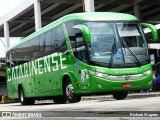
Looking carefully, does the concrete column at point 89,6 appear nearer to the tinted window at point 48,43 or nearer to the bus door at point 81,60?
the tinted window at point 48,43

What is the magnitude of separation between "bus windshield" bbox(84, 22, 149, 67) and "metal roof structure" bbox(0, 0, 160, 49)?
1980 centimetres

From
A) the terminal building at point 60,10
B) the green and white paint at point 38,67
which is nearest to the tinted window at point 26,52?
the green and white paint at point 38,67

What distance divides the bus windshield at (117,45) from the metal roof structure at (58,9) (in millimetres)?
19796

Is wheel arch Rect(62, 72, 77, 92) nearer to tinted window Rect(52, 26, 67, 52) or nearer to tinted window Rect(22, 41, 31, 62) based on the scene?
tinted window Rect(52, 26, 67, 52)

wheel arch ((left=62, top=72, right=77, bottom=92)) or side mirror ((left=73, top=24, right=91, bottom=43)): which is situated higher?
side mirror ((left=73, top=24, right=91, bottom=43))

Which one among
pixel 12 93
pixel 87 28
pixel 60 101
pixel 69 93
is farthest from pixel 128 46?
pixel 12 93

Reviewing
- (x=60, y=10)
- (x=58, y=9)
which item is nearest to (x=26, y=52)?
(x=58, y=9)

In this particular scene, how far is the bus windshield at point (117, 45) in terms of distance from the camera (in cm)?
1390

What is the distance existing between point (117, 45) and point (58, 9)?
1001 inches

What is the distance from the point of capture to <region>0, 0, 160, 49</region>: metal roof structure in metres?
34.5

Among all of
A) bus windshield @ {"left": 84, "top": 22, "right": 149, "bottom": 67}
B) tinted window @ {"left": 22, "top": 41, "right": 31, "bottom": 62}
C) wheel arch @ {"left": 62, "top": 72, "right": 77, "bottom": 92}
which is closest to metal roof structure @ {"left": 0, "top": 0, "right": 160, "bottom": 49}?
tinted window @ {"left": 22, "top": 41, "right": 31, "bottom": 62}

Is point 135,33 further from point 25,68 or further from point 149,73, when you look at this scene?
point 25,68

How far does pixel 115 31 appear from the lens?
14367mm

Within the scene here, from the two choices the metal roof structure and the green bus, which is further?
the metal roof structure
